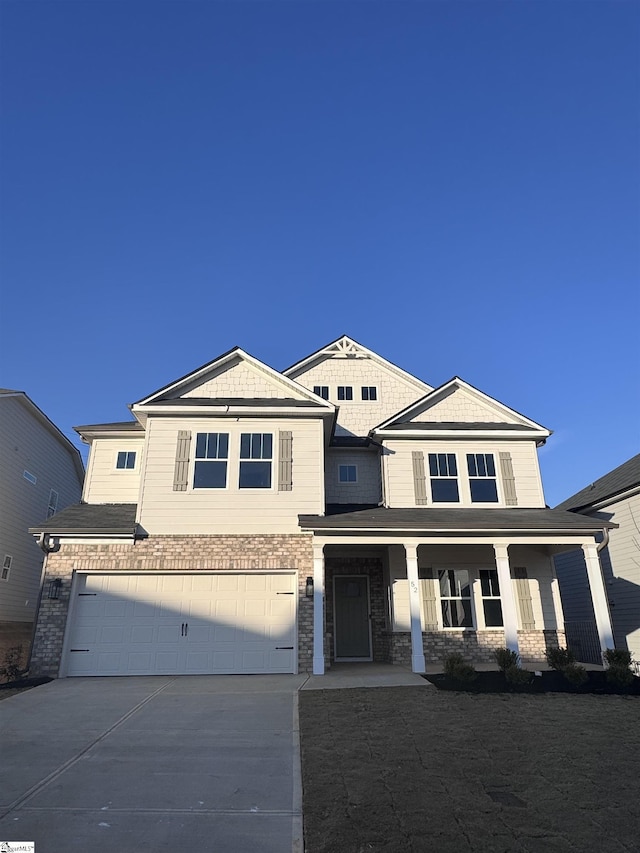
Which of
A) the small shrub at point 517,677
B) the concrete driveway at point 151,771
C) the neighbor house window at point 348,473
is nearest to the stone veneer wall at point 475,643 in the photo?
the small shrub at point 517,677

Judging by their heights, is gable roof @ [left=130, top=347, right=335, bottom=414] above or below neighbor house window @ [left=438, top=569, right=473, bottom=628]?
above

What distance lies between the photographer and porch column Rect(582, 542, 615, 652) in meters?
12.0

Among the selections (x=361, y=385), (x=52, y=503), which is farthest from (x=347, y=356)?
(x=52, y=503)

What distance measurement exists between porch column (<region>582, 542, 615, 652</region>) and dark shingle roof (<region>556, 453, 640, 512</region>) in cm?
279

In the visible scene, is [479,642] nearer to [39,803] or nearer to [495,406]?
[495,406]

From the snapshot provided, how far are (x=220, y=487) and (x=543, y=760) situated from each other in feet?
29.8

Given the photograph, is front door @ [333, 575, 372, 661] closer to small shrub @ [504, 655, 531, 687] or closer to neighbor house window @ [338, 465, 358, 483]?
neighbor house window @ [338, 465, 358, 483]

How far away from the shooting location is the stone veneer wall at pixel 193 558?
1220cm

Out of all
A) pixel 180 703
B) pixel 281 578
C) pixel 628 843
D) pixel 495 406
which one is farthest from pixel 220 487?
pixel 628 843

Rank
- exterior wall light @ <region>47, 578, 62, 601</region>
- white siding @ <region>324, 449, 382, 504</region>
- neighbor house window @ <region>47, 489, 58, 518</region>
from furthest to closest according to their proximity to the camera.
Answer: neighbor house window @ <region>47, 489, 58, 518</region> < white siding @ <region>324, 449, 382, 504</region> < exterior wall light @ <region>47, 578, 62, 601</region>

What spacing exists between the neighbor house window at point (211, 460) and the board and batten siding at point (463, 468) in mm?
4485

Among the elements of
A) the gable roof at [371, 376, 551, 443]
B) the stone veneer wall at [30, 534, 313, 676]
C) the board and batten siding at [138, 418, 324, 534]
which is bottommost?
the stone veneer wall at [30, 534, 313, 676]

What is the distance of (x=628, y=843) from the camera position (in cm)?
422

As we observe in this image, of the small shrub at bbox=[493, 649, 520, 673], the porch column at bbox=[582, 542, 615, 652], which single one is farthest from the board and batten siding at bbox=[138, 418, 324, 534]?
the porch column at bbox=[582, 542, 615, 652]
